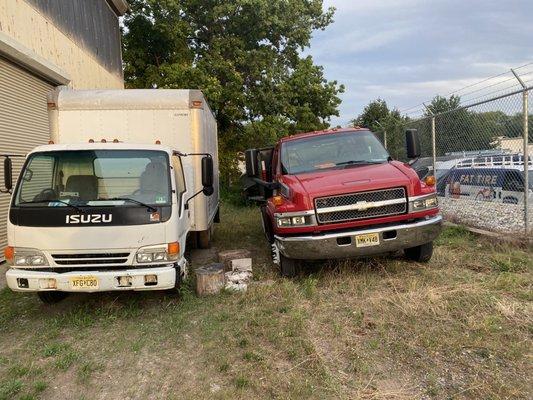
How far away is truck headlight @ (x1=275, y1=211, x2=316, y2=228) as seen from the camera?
576cm

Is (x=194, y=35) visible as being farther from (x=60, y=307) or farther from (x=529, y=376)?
(x=529, y=376)

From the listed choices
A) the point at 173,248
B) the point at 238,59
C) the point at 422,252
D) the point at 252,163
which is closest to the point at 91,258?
the point at 173,248

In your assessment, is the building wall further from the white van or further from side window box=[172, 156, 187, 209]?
the white van

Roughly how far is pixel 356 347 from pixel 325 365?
43 centimetres

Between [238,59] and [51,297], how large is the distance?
15835 mm

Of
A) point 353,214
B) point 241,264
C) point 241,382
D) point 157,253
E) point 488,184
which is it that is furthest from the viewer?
point 488,184

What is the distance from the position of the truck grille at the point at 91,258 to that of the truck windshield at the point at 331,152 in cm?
295

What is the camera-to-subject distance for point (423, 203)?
5895 millimetres

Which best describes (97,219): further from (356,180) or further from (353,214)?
(356,180)

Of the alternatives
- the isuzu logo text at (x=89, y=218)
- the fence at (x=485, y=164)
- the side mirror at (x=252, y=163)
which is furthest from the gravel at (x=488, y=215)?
the isuzu logo text at (x=89, y=218)

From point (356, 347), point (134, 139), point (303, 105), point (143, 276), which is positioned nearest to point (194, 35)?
point (303, 105)

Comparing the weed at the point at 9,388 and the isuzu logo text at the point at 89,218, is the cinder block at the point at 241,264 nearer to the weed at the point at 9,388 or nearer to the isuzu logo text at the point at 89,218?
the isuzu logo text at the point at 89,218

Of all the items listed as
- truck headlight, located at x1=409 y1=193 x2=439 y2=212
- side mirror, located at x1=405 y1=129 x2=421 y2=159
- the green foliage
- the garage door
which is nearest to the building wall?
the garage door

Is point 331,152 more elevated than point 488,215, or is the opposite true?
point 331,152
